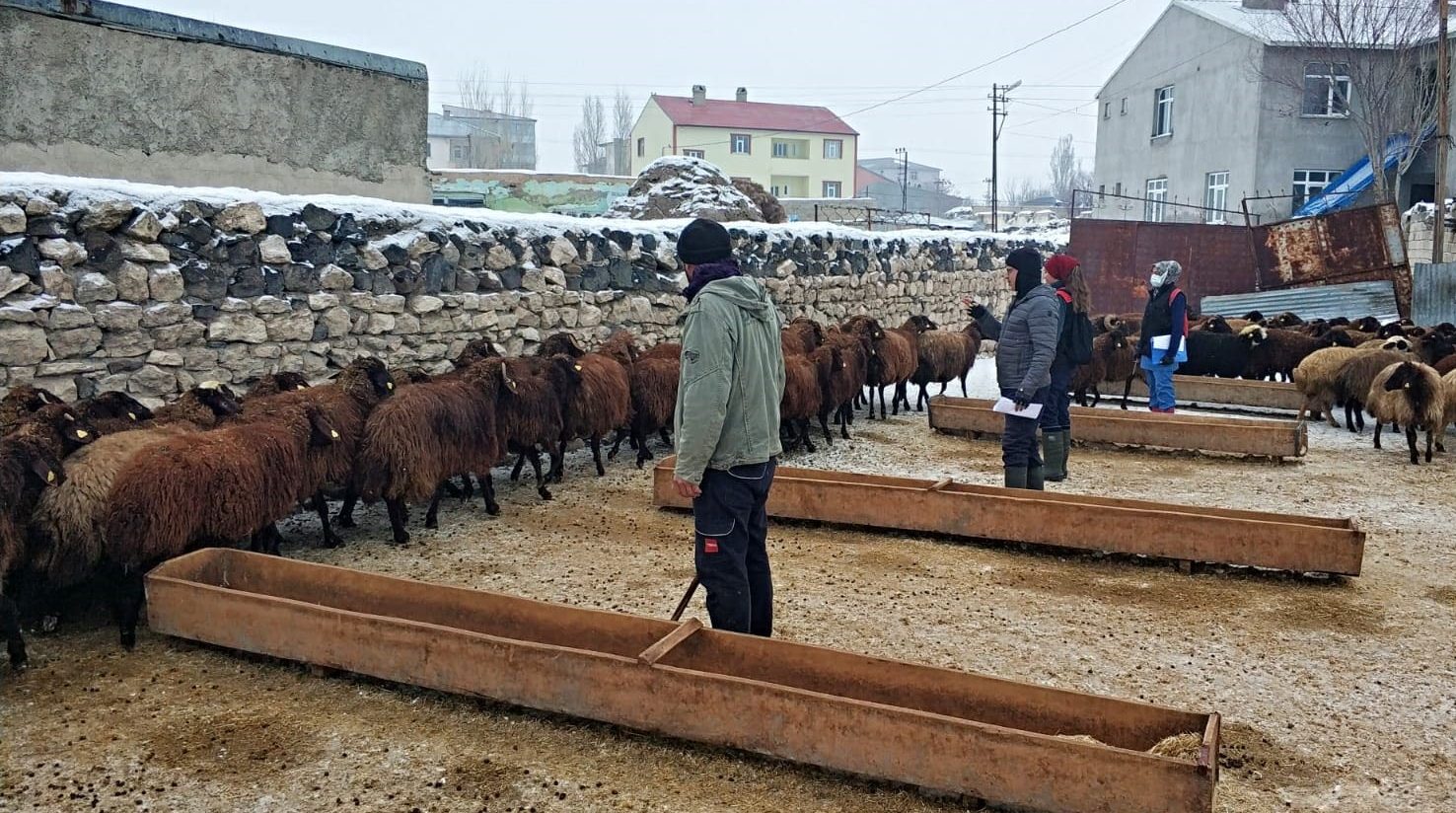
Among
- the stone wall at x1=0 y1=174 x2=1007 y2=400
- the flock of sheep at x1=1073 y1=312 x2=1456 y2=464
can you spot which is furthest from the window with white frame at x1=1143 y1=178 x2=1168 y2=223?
the stone wall at x1=0 y1=174 x2=1007 y2=400

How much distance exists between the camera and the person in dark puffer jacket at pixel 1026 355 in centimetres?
672

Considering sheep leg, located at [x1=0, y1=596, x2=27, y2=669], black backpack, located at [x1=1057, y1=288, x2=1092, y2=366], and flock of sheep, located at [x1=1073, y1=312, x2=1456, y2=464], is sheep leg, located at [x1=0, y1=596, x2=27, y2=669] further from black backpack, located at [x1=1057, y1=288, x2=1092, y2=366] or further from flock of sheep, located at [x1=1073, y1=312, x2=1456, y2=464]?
flock of sheep, located at [x1=1073, y1=312, x2=1456, y2=464]

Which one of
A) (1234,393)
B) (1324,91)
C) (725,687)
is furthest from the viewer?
(1324,91)

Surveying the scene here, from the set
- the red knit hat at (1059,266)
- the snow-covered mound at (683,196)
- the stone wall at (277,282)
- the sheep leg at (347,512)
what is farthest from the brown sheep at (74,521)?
the snow-covered mound at (683,196)

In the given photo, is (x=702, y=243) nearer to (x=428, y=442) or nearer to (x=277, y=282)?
(x=428, y=442)

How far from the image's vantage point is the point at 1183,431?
31.8 ft

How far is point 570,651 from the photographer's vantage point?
3.95 metres

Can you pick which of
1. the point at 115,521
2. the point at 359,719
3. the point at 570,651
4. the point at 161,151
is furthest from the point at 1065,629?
the point at 161,151

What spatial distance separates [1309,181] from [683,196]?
70.9 feet

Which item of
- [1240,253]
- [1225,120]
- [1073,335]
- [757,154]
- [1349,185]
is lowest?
[1073,335]

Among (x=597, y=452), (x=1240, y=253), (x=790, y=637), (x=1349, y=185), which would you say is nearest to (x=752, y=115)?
(x=1349, y=185)

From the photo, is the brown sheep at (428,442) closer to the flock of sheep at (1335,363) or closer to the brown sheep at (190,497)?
the brown sheep at (190,497)

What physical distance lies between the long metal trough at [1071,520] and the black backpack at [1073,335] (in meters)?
1.30

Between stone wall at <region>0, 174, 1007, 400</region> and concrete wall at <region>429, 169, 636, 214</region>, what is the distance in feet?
58.4
